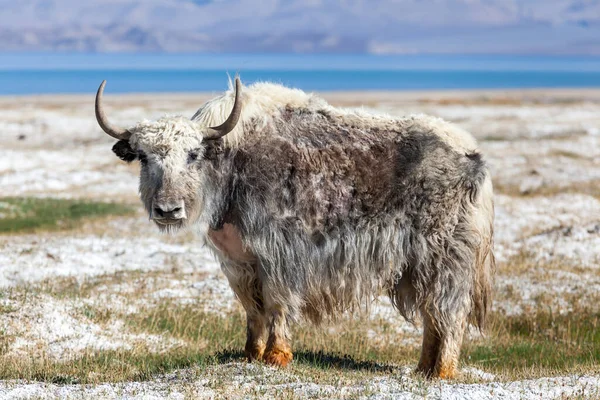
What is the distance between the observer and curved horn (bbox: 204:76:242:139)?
7336mm

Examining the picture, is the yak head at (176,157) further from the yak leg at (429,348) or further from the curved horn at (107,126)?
the yak leg at (429,348)

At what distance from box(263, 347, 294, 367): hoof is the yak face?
54.9 inches

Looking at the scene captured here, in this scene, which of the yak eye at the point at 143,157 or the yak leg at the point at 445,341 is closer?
the yak eye at the point at 143,157

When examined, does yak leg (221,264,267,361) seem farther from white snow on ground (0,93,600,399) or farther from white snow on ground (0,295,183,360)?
white snow on ground (0,295,183,360)

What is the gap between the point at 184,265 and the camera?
13.3 meters

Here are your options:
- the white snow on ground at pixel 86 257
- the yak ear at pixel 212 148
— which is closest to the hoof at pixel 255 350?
the yak ear at pixel 212 148

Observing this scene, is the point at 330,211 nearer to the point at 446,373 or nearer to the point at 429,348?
the point at 429,348

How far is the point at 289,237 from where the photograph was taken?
7.59 metres

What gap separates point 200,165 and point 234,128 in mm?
447

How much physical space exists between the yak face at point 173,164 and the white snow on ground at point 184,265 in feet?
4.40

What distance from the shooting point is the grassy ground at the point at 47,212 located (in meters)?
18.0

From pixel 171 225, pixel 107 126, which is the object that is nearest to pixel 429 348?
pixel 171 225

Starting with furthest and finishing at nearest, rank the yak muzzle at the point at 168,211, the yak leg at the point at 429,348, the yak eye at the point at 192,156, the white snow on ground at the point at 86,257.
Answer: the white snow on ground at the point at 86,257
the yak leg at the point at 429,348
the yak eye at the point at 192,156
the yak muzzle at the point at 168,211

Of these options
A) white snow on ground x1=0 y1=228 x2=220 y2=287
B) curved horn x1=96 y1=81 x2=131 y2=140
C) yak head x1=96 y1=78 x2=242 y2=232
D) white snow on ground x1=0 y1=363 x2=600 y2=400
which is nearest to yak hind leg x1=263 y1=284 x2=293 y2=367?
white snow on ground x1=0 y1=363 x2=600 y2=400
